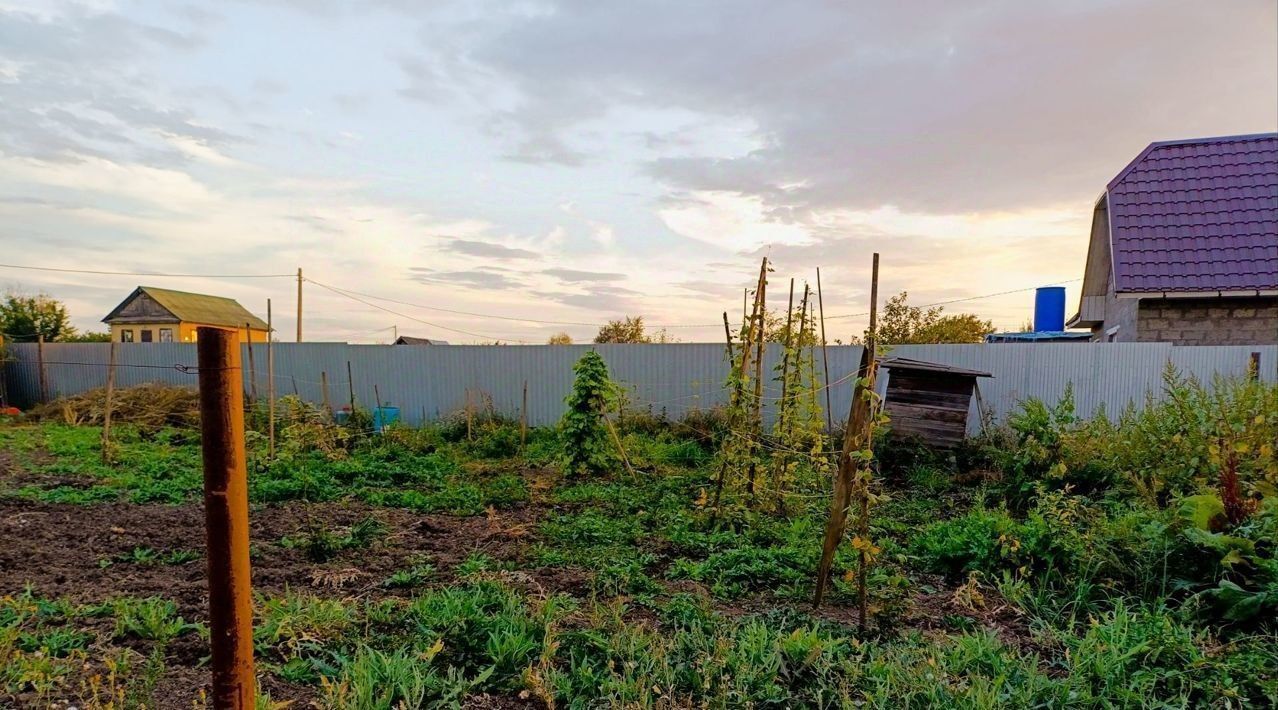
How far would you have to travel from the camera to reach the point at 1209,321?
9.66 meters

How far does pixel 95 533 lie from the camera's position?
495 cm

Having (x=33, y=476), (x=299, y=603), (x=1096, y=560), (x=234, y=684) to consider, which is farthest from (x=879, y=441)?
(x=33, y=476)

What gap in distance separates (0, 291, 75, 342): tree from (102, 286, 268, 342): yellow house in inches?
78.8

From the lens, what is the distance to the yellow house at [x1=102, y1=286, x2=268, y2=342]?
102ft

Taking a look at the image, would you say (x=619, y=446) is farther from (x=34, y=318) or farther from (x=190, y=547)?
(x=34, y=318)

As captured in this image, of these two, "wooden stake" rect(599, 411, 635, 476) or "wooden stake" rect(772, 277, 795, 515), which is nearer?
"wooden stake" rect(772, 277, 795, 515)

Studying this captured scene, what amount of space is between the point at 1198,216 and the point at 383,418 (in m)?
13.9

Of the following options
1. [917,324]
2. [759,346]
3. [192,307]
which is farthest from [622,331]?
[192,307]

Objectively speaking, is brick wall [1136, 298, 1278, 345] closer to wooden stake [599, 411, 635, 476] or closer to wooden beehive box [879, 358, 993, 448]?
wooden beehive box [879, 358, 993, 448]

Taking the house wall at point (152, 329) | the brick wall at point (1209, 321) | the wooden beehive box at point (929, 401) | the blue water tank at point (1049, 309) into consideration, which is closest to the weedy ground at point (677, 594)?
the wooden beehive box at point (929, 401)

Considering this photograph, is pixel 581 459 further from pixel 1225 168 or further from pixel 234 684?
pixel 1225 168

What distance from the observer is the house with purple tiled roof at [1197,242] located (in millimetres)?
9422

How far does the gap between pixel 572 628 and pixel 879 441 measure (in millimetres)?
5888

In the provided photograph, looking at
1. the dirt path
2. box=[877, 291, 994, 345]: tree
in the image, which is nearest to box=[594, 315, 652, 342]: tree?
box=[877, 291, 994, 345]: tree
